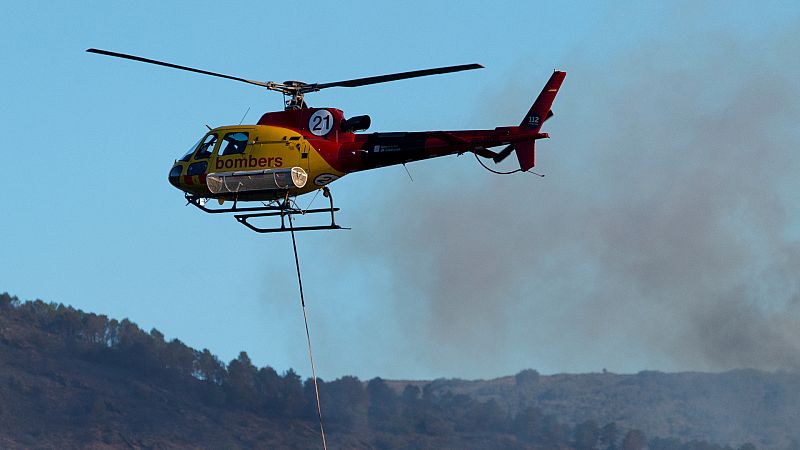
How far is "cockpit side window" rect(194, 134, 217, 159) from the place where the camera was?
142 feet

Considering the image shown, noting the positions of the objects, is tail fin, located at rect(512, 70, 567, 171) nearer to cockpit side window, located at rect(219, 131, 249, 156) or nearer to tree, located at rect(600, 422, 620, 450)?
cockpit side window, located at rect(219, 131, 249, 156)

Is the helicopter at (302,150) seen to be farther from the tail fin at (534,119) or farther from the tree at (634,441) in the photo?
the tree at (634,441)

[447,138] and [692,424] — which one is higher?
[692,424]

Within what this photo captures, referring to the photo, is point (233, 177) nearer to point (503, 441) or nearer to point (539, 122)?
point (539, 122)

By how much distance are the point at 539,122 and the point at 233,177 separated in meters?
9.04

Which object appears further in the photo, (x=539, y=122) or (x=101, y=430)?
(x=101, y=430)

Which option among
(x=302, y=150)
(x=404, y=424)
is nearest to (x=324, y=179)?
(x=302, y=150)

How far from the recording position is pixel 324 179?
4244cm

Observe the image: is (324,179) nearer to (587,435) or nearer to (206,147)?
(206,147)

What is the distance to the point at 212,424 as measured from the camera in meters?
200

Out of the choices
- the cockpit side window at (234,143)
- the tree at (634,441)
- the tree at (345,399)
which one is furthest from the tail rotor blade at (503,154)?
the tree at (345,399)

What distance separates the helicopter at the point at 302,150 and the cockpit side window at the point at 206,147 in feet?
0.10

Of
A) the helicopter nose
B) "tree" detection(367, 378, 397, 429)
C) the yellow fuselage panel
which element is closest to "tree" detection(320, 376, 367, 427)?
"tree" detection(367, 378, 397, 429)

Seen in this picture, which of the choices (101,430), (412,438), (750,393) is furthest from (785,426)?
(101,430)
